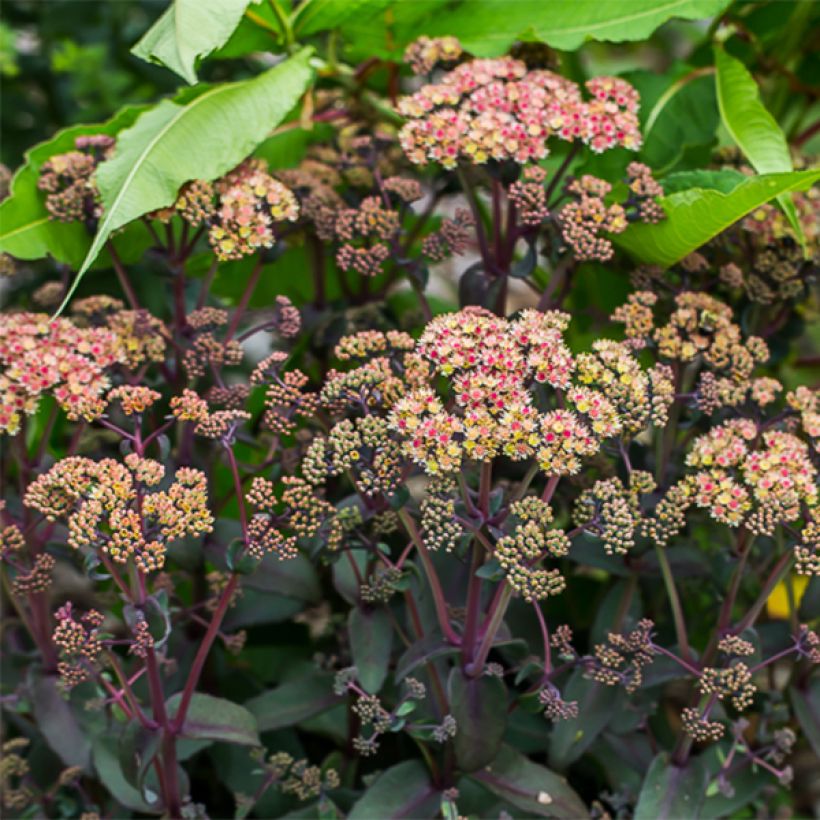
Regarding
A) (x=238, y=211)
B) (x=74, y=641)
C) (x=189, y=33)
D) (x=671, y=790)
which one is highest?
(x=189, y=33)

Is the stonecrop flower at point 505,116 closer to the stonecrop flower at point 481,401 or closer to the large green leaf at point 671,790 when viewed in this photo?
the stonecrop flower at point 481,401

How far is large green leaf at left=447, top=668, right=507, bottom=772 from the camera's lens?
962 millimetres

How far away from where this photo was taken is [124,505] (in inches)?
34.5

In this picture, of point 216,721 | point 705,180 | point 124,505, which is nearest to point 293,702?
point 216,721

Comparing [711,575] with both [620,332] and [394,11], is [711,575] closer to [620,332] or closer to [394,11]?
[620,332]

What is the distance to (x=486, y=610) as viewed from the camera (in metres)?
1.06

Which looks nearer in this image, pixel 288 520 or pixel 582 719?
pixel 288 520

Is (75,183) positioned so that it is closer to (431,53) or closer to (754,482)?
(431,53)

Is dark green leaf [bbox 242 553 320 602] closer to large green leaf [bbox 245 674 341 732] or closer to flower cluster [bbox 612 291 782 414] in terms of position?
large green leaf [bbox 245 674 341 732]

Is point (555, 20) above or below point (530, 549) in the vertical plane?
above

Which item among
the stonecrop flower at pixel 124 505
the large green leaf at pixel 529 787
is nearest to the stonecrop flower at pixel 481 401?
the stonecrop flower at pixel 124 505

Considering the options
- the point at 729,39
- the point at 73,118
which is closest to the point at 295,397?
the point at 729,39

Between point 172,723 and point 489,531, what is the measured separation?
33 cm

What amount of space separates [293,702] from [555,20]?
78cm
